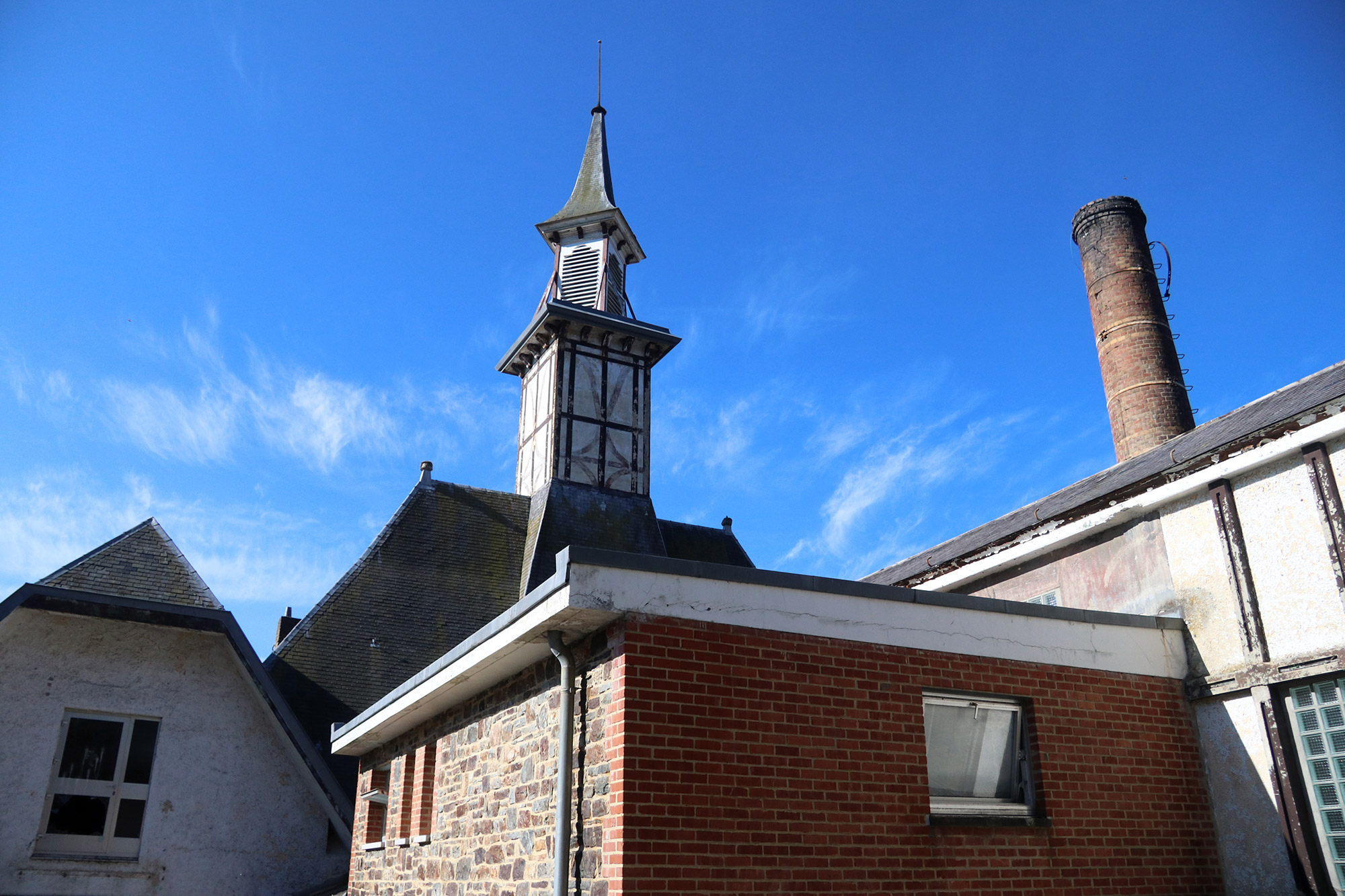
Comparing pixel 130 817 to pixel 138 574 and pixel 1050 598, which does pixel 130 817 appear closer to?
pixel 138 574

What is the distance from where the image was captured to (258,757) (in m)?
12.9

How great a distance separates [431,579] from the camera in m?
18.0

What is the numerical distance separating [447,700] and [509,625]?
233cm

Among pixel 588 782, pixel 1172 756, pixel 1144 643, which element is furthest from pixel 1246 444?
pixel 588 782

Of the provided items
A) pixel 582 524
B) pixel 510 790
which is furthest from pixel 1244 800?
pixel 582 524

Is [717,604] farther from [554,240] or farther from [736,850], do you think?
[554,240]

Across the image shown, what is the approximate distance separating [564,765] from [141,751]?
9216 mm

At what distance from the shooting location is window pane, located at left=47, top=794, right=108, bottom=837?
11.9 metres

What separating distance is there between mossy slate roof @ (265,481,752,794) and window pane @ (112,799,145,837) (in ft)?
7.37

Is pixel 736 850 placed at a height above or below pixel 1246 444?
below

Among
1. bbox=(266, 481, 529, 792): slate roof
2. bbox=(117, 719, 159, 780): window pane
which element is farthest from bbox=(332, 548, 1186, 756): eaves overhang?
bbox=(266, 481, 529, 792): slate roof

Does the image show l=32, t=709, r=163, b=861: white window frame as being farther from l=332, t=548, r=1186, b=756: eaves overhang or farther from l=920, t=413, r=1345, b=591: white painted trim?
l=920, t=413, r=1345, b=591: white painted trim

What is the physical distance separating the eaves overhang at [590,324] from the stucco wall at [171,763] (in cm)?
1070

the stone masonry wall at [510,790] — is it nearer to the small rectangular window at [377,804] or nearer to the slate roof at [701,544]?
the small rectangular window at [377,804]
